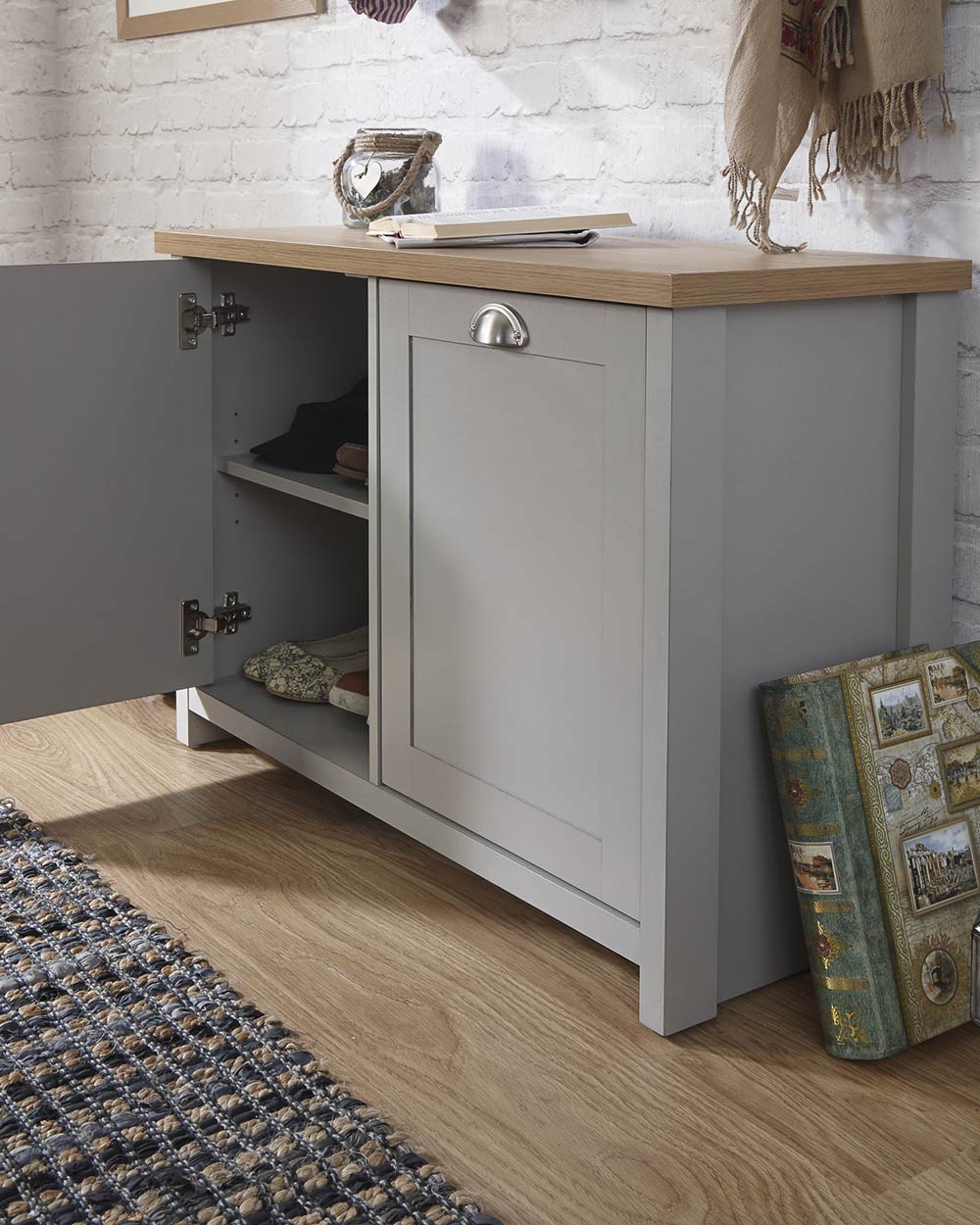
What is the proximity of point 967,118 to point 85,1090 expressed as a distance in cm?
137

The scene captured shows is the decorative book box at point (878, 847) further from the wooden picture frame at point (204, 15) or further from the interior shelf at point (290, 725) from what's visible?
the wooden picture frame at point (204, 15)

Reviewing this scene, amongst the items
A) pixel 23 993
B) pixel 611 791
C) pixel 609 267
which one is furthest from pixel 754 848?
pixel 23 993

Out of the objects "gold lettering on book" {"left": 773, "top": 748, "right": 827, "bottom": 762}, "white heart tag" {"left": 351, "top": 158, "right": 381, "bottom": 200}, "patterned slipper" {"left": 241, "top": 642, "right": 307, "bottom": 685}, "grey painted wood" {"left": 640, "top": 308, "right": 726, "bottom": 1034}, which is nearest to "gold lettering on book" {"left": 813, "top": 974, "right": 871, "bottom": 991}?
"grey painted wood" {"left": 640, "top": 308, "right": 726, "bottom": 1034}

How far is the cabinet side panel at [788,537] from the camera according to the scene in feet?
4.47

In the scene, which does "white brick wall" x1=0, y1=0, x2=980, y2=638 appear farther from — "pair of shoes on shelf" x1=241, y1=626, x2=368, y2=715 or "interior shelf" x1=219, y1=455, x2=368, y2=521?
"pair of shoes on shelf" x1=241, y1=626, x2=368, y2=715

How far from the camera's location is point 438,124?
2328mm

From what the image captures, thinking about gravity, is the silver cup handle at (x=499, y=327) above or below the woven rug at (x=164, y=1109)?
above

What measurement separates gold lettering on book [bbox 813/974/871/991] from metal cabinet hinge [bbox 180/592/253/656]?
3.57 feet

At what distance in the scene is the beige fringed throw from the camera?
4.84 feet

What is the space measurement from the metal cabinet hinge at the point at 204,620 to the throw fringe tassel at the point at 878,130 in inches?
40.9

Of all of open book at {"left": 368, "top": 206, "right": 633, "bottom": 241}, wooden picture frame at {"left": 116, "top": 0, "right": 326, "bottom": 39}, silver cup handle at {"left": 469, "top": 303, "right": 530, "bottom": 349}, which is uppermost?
wooden picture frame at {"left": 116, "top": 0, "right": 326, "bottom": 39}

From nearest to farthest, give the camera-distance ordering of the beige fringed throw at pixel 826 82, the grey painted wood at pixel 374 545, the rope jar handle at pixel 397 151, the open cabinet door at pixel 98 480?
the beige fringed throw at pixel 826 82, the grey painted wood at pixel 374 545, the open cabinet door at pixel 98 480, the rope jar handle at pixel 397 151

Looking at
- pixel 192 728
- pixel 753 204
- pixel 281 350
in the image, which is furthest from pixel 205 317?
pixel 753 204

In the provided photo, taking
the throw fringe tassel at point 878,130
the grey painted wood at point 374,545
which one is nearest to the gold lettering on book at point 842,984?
the grey painted wood at point 374,545
